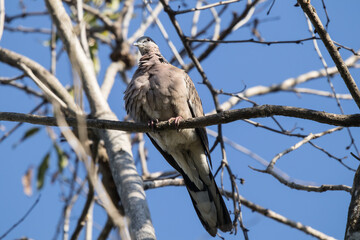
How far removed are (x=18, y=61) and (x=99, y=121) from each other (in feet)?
6.29

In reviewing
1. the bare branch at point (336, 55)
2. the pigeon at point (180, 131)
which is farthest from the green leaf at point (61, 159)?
the bare branch at point (336, 55)

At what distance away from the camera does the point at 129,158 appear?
400cm

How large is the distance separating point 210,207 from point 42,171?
242 cm

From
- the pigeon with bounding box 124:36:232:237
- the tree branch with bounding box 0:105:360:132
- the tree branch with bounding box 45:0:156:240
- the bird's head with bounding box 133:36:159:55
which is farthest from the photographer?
the bird's head with bounding box 133:36:159:55

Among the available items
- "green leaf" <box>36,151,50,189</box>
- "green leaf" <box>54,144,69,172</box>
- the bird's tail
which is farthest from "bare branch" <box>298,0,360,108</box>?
"green leaf" <box>36,151,50,189</box>

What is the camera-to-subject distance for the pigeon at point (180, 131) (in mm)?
3918

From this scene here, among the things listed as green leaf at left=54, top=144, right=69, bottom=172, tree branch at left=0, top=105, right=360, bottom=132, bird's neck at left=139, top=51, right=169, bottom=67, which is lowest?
tree branch at left=0, top=105, right=360, bottom=132

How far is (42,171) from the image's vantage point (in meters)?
5.43

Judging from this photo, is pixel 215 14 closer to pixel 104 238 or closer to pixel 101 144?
pixel 101 144

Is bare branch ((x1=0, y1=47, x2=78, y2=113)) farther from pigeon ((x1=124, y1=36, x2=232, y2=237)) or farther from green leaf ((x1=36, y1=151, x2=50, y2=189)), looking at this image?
green leaf ((x1=36, y1=151, x2=50, y2=189))

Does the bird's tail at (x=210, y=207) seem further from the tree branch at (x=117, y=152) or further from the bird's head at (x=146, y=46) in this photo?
the bird's head at (x=146, y=46)

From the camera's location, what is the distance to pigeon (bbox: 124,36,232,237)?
3.92 meters

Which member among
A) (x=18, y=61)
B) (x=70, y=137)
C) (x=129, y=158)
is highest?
(x=18, y=61)

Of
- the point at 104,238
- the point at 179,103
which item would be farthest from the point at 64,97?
the point at 104,238
